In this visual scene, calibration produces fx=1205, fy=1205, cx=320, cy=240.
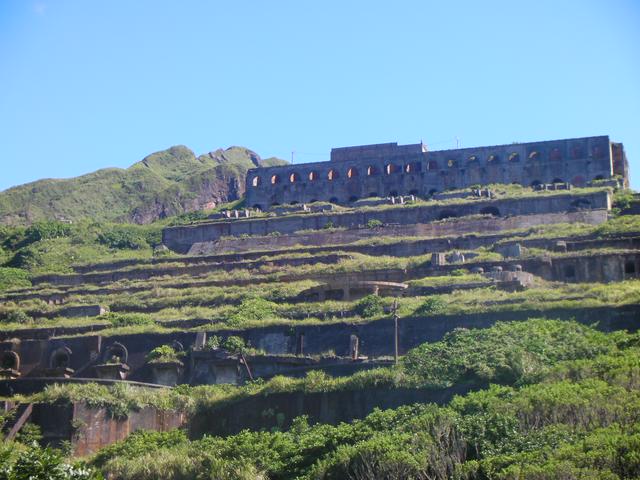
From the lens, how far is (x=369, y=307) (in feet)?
150

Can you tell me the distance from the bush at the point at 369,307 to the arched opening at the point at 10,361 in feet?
45.0

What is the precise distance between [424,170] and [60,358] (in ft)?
96.8

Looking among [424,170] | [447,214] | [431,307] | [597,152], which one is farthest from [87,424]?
[597,152]

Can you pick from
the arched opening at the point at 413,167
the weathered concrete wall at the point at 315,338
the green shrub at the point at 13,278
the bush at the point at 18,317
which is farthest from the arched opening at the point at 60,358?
the arched opening at the point at 413,167

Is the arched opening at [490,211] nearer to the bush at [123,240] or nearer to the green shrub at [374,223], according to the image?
the green shrub at [374,223]

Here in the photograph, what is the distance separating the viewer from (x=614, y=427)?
28500 mm

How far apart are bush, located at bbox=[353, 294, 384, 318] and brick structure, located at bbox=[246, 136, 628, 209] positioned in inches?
945

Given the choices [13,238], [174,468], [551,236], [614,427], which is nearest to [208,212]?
[13,238]

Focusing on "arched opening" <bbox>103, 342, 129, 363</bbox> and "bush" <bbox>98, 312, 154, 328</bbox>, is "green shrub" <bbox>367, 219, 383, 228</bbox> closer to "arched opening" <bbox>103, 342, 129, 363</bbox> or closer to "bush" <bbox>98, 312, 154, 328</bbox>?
"bush" <bbox>98, 312, 154, 328</bbox>

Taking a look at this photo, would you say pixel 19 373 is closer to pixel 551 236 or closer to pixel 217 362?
pixel 217 362

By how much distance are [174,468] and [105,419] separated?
237 inches

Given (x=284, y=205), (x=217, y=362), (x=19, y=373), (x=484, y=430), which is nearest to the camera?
(x=484, y=430)

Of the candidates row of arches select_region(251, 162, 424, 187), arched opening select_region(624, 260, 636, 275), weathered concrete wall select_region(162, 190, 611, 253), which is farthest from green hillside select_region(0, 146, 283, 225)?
arched opening select_region(624, 260, 636, 275)

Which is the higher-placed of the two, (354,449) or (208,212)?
(208,212)
